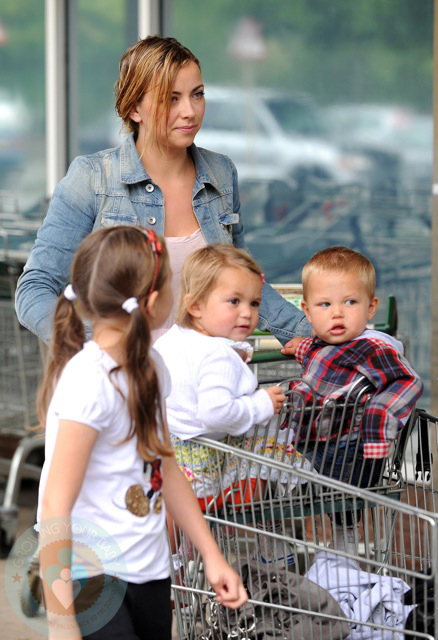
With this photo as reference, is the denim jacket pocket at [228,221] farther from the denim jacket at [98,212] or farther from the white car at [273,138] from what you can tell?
the white car at [273,138]

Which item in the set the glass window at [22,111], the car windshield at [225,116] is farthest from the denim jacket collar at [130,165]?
the glass window at [22,111]

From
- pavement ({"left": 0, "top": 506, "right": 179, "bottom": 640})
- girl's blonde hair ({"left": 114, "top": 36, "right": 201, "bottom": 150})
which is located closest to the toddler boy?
girl's blonde hair ({"left": 114, "top": 36, "right": 201, "bottom": 150})

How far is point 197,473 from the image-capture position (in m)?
2.41

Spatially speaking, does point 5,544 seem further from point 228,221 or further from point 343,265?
point 343,265

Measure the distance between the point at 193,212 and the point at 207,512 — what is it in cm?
90

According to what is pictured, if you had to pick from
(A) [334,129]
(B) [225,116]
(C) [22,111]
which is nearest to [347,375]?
(A) [334,129]

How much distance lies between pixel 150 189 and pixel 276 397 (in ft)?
2.41

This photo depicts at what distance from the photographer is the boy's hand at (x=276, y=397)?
2.40 m

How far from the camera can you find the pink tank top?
9.25 feet

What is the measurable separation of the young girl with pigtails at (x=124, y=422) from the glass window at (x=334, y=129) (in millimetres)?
2975

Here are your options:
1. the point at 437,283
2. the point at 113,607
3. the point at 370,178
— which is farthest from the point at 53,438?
the point at 370,178

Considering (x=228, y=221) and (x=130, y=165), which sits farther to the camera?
(x=228, y=221)

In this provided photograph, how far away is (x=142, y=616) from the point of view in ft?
6.66

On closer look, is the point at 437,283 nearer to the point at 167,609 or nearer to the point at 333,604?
the point at 333,604
